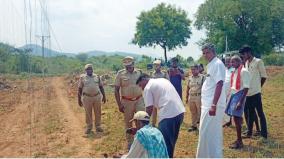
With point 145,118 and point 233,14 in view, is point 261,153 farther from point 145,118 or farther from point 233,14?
point 233,14

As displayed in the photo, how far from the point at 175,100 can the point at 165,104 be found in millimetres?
141

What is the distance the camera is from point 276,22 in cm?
4694

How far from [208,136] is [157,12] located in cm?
5240

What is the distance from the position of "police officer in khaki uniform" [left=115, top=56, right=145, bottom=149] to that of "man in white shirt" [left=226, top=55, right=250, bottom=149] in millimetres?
1527

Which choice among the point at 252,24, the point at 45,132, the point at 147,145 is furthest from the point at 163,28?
the point at 147,145

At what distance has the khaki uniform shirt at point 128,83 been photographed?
8.42m

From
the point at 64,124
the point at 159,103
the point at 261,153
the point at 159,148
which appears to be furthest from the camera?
the point at 64,124

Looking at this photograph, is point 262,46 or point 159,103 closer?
point 159,103

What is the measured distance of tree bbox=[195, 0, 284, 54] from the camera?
1811 inches

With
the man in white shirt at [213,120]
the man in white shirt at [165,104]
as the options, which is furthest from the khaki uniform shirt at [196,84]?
the man in white shirt at [165,104]

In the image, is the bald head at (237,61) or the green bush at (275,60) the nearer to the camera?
the bald head at (237,61)

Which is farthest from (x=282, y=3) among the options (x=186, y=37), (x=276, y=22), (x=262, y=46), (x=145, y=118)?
(x=145, y=118)

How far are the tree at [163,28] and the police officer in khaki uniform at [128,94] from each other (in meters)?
45.8

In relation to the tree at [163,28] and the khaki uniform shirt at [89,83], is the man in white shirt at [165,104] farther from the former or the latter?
the tree at [163,28]
